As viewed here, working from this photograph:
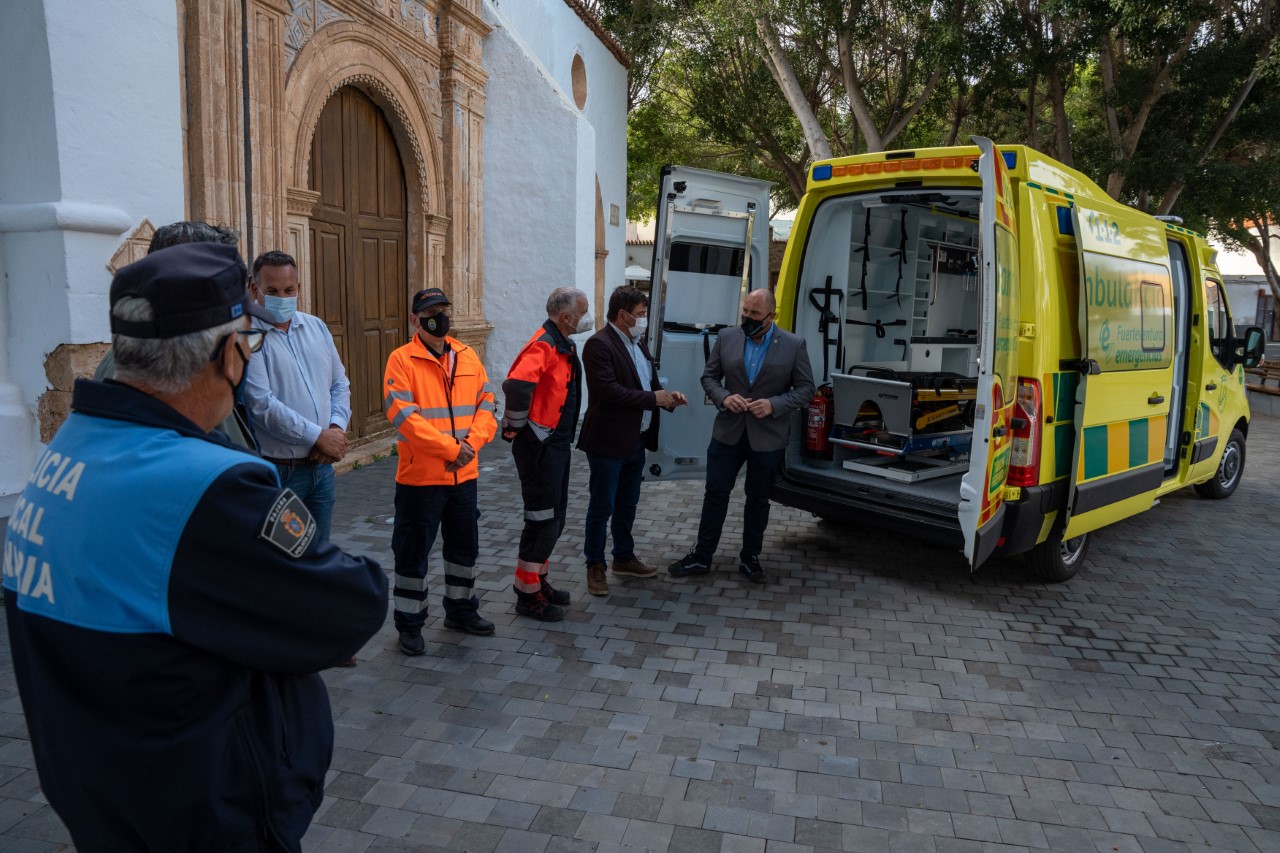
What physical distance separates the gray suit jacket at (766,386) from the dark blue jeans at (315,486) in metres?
2.38

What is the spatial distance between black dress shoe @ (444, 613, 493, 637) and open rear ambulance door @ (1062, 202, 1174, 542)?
131 inches

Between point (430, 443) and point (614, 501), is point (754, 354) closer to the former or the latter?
point (614, 501)

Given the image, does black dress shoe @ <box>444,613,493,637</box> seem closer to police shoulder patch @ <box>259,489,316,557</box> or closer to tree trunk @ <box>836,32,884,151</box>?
police shoulder patch @ <box>259,489,316,557</box>

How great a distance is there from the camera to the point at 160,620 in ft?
4.19

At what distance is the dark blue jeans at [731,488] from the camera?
541cm

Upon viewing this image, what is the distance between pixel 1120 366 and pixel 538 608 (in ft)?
12.3

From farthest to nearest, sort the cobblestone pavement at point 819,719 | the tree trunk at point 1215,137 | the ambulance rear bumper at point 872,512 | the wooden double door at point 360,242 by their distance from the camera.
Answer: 1. the tree trunk at point 1215,137
2. the wooden double door at point 360,242
3. the ambulance rear bumper at point 872,512
4. the cobblestone pavement at point 819,719

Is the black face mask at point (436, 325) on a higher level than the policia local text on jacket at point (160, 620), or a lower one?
higher

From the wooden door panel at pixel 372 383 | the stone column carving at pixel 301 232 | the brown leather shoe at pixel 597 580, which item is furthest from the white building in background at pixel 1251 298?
the brown leather shoe at pixel 597 580

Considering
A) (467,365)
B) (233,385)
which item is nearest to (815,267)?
(467,365)

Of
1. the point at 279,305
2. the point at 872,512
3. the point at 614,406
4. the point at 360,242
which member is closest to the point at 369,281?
the point at 360,242

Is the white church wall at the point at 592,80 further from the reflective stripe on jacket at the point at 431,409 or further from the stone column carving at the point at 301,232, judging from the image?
the reflective stripe on jacket at the point at 431,409

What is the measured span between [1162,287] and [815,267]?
2323 millimetres

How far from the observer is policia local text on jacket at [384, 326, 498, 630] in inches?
157
